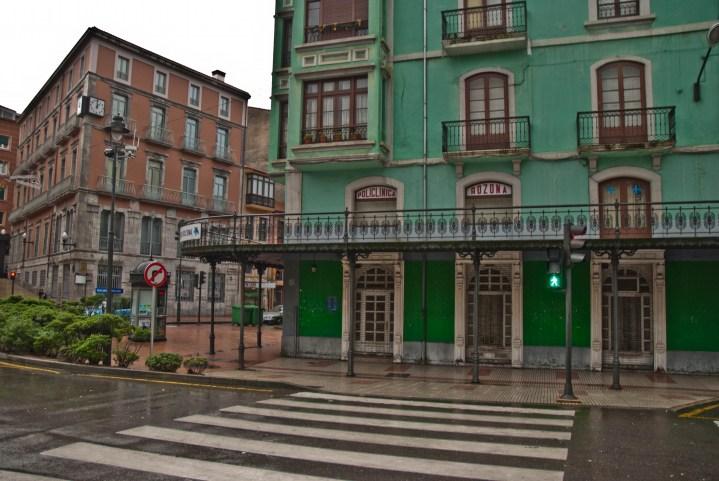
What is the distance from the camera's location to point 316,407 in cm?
1041

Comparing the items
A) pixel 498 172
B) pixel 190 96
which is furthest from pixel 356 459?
pixel 190 96

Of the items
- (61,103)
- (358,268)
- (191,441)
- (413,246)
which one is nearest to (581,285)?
(413,246)

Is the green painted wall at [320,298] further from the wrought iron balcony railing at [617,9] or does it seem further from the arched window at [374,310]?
the wrought iron balcony railing at [617,9]

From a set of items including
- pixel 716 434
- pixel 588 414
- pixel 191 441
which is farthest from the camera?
pixel 588 414

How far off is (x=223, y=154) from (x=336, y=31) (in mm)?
30622

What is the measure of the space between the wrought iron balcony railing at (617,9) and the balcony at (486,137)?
368cm

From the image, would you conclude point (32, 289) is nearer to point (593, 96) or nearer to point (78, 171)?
point (78, 171)

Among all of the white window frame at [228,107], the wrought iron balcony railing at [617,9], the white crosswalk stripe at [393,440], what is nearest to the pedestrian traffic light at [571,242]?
the white crosswalk stripe at [393,440]

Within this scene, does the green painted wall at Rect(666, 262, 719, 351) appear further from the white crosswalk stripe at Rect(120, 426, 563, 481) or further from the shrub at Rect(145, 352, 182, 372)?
the shrub at Rect(145, 352, 182, 372)

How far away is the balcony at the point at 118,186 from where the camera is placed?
39.5 meters

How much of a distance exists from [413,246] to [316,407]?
594cm

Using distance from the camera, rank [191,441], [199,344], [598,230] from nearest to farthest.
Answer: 1. [191,441]
2. [598,230]
3. [199,344]

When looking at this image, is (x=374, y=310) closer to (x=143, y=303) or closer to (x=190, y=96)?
(x=143, y=303)

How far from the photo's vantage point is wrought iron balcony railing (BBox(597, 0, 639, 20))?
17.0 metres
